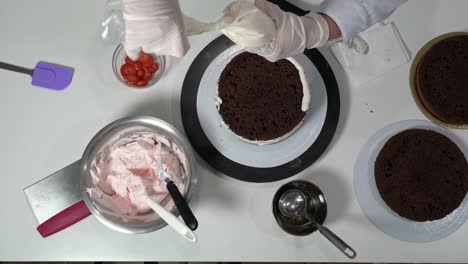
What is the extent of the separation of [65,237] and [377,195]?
2.05ft

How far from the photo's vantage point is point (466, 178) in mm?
789

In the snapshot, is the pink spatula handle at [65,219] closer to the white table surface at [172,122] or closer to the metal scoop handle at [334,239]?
the white table surface at [172,122]

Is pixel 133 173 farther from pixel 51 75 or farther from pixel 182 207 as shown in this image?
pixel 51 75

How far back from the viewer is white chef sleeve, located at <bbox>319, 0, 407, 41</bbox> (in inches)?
27.6

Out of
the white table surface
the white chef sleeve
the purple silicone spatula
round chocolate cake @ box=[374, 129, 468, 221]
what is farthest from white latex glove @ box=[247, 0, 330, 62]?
the purple silicone spatula

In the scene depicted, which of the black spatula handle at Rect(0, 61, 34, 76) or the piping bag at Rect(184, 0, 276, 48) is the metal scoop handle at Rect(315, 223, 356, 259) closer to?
the piping bag at Rect(184, 0, 276, 48)

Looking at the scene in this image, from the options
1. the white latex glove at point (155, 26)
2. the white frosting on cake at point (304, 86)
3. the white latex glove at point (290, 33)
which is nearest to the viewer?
the white latex glove at point (155, 26)

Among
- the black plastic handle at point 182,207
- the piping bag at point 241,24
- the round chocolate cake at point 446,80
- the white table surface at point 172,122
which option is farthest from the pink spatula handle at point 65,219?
the round chocolate cake at point 446,80

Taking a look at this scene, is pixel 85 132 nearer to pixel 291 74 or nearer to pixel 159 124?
pixel 159 124

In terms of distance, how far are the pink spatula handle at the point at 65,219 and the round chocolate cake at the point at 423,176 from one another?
0.58 metres

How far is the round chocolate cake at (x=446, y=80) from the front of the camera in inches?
31.2

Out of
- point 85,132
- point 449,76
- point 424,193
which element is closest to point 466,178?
point 424,193

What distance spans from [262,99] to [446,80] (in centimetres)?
35

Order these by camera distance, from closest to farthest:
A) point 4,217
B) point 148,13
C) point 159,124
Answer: point 148,13 < point 159,124 < point 4,217
